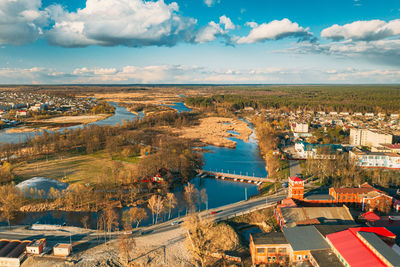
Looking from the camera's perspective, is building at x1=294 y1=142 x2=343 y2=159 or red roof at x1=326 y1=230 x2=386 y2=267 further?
building at x1=294 y1=142 x2=343 y2=159

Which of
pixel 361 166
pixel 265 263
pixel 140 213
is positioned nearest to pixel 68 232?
pixel 140 213

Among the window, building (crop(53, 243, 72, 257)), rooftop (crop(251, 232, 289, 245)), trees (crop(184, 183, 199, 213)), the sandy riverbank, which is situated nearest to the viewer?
the window

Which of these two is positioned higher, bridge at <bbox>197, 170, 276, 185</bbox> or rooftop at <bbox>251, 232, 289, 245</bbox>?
rooftop at <bbox>251, 232, 289, 245</bbox>

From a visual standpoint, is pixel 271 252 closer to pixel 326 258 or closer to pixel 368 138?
pixel 326 258

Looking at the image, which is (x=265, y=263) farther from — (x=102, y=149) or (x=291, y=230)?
(x=102, y=149)

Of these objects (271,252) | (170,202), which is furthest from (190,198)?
(271,252)

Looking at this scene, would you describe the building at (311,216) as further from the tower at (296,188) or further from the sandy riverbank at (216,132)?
the sandy riverbank at (216,132)

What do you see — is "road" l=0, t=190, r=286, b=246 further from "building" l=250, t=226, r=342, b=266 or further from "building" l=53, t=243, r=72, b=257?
"building" l=250, t=226, r=342, b=266

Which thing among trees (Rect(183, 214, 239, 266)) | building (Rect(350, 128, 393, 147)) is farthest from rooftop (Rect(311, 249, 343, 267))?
building (Rect(350, 128, 393, 147))
